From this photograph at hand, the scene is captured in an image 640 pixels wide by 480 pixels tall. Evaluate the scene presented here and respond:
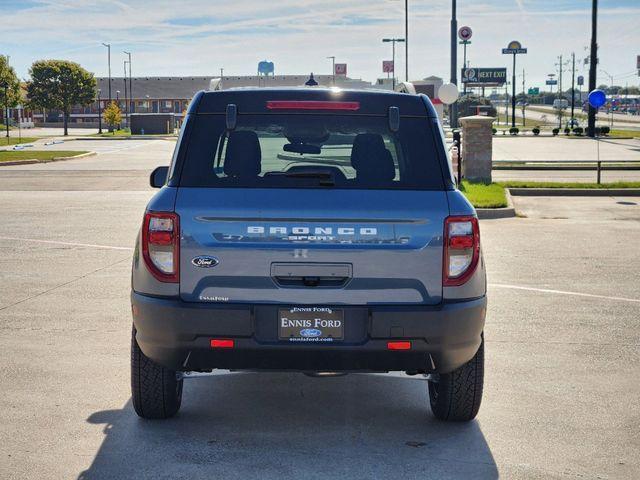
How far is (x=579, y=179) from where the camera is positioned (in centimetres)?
2864

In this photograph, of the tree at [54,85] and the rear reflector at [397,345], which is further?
the tree at [54,85]

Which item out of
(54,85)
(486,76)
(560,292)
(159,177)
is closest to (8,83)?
(54,85)

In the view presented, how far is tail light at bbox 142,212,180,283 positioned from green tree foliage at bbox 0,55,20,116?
88.6 m

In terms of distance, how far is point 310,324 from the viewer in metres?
5.31

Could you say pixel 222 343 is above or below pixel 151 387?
above

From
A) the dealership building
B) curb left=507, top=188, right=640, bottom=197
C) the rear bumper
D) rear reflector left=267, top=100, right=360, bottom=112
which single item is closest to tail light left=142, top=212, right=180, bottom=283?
the rear bumper

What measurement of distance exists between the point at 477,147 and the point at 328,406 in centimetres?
1898

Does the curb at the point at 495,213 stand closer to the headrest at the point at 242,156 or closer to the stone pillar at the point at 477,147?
the stone pillar at the point at 477,147

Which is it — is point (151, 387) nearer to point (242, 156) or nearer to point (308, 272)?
point (308, 272)

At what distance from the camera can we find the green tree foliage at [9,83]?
91.7 meters

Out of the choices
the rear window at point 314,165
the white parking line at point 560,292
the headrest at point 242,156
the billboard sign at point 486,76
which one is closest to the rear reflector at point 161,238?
the rear window at point 314,165

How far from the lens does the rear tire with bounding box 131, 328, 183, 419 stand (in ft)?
19.3

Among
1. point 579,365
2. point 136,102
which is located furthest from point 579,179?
point 136,102

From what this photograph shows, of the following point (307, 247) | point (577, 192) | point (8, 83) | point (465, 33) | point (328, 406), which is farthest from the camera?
point (8, 83)
